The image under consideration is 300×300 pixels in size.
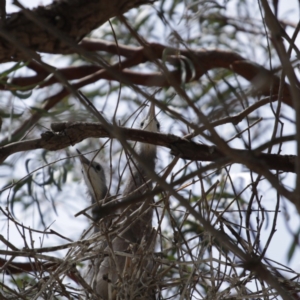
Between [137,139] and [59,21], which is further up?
[59,21]

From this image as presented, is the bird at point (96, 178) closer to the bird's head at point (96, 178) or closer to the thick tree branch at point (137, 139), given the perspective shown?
the bird's head at point (96, 178)

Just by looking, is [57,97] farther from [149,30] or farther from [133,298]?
[133,298]

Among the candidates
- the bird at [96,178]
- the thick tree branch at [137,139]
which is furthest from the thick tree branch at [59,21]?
the bird at [96,178]

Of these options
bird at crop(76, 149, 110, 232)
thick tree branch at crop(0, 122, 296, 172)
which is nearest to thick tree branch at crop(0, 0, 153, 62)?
thick tree branch at crop(0, 122, 296, 172)

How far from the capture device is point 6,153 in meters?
1.40

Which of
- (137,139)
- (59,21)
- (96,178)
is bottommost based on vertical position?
(137,139)

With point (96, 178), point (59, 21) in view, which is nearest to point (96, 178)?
point (96, 178)

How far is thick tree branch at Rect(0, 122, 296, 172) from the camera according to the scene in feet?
4.43

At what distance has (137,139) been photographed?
1.40 m

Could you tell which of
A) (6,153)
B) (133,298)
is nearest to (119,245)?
(133,298)

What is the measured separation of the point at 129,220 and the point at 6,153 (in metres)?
0.32

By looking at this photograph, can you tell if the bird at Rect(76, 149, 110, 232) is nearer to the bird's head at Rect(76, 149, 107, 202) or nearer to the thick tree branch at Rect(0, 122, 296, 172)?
the bird's head at Rect(76, 149, 107, 202)

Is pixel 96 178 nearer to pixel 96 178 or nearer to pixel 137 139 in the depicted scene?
pixel 96 178

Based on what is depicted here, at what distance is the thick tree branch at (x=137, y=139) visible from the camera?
4.43 ft
